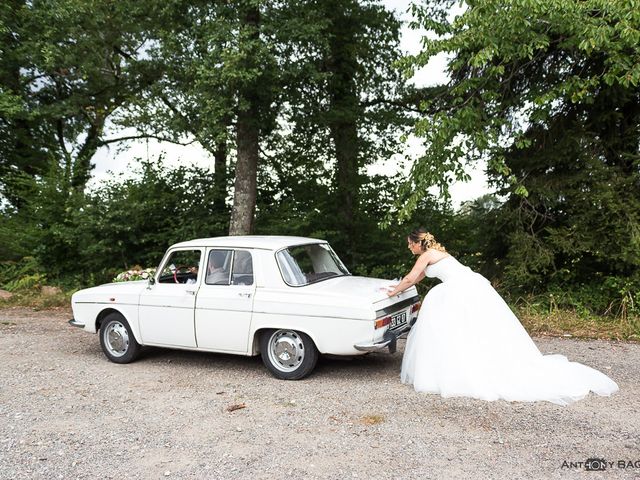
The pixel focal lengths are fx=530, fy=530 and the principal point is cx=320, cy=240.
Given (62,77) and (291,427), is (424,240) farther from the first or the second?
(62,77)

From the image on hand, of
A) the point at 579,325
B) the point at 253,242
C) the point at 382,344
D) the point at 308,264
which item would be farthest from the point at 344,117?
the point at 382,344

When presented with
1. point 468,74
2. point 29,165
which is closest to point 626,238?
point 468,74

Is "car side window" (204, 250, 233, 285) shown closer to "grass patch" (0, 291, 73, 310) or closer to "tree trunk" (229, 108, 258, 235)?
"tree trunk" (229, 108, 258, 235)

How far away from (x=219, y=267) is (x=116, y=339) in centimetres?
200

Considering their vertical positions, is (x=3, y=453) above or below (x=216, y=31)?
below

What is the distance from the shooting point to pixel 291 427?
5031mm

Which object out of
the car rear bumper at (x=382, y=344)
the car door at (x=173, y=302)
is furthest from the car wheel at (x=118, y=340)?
the car rear bumper at (x=382, y=344)

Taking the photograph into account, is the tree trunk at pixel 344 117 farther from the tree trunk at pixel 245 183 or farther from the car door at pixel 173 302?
the car door at pixel 173 302

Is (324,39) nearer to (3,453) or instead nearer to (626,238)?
(626,238)

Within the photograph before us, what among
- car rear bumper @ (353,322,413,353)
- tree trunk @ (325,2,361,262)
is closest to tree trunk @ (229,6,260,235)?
tree trunk @ (325,2,361,262)

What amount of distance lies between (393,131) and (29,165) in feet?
46.5

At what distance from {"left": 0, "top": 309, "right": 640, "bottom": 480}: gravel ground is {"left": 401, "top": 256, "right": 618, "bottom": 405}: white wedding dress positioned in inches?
6.0

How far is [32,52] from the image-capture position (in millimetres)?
16641

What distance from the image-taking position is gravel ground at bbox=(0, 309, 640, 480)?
422 cm
